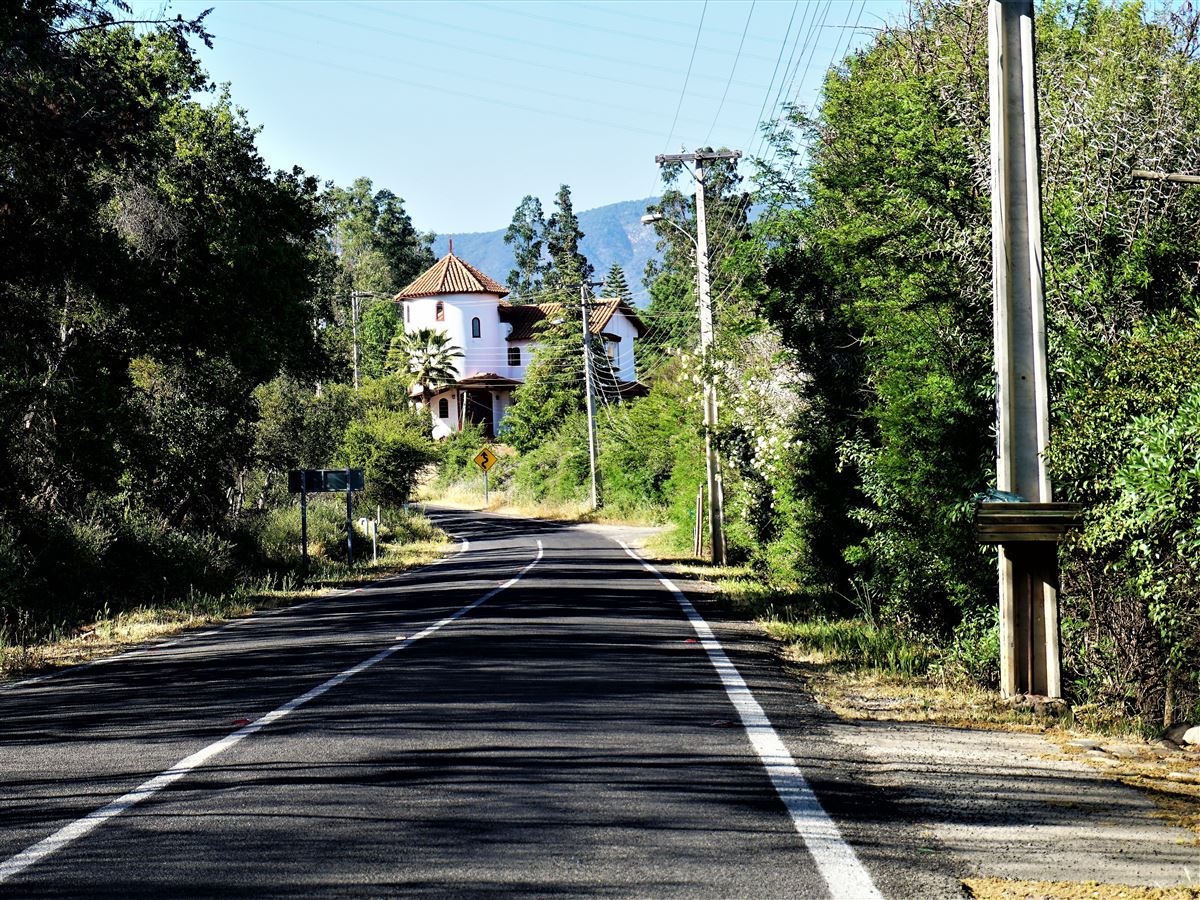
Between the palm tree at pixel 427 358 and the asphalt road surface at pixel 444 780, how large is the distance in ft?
270

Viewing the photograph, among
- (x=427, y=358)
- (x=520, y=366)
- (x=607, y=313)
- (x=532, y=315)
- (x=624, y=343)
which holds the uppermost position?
(x=532, y=315)

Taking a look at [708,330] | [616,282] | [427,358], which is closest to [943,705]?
[708,330]

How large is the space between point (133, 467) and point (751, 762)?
21.1m

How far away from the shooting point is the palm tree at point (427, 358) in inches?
3780

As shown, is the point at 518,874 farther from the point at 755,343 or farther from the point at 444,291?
the point at 444,291

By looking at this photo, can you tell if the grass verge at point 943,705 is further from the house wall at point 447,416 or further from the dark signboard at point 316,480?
the house wall at point 447,416

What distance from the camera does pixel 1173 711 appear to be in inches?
421

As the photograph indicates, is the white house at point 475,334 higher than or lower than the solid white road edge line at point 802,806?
higher

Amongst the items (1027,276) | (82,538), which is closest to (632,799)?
(1027,276)

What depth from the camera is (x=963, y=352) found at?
14227 millimetres

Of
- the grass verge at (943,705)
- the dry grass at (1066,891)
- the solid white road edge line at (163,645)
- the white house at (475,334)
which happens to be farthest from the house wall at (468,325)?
the dry grass at (1066,891)

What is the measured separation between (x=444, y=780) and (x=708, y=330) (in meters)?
24.3

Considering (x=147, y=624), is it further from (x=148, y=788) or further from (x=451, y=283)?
(x=451, y=283)

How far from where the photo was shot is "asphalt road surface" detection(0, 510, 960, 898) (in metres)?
5.55
